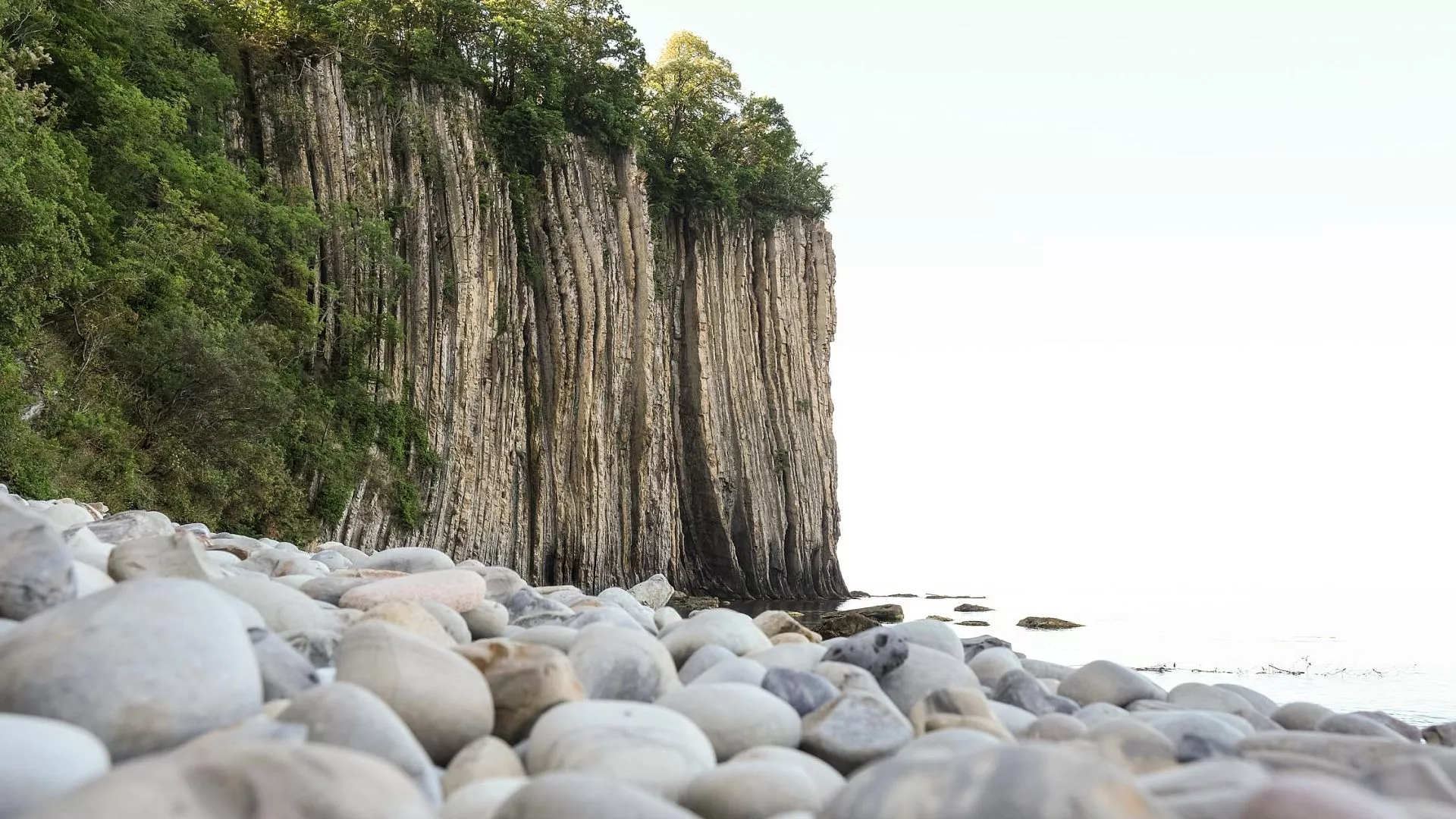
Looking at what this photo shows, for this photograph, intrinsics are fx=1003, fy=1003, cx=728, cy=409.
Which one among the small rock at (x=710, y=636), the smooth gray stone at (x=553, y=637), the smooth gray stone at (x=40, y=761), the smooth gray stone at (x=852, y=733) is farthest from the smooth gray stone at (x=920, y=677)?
the smooth gray stone at (x=40, y=761)

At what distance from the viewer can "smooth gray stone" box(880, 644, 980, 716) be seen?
11.9 ft

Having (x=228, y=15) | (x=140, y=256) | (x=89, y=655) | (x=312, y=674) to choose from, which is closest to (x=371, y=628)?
(x=312, y=674)

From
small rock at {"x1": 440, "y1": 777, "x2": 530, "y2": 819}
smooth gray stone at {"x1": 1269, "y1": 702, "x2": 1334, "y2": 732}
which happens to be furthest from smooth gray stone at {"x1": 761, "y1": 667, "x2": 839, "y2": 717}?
smooth gray stone at {"x1": 1269, "y1": 702, "x2": 1334, "y2": 732}

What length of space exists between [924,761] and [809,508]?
3367cm

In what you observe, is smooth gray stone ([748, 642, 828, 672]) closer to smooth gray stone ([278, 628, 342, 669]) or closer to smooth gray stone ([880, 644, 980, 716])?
smooth gray stone ([880, 644, 980, 716])

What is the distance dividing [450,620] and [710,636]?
997mm

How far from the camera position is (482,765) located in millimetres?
2207

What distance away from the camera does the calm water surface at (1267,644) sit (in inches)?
497

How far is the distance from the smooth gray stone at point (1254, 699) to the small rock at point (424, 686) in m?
3.37

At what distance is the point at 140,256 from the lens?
46.0ft

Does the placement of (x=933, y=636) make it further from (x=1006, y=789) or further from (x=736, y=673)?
(x=1006, y=789)

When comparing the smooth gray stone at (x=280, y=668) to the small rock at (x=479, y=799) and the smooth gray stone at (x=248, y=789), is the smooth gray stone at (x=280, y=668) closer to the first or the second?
the small rock at (x=479, y=799)

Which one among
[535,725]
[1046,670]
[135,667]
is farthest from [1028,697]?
[135,667]

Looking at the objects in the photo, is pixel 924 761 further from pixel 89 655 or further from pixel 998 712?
pixel 998 712
